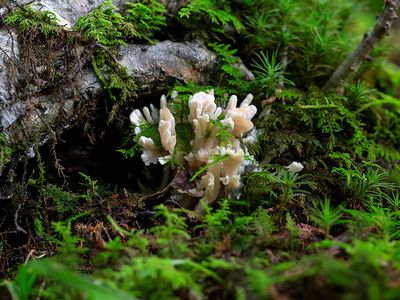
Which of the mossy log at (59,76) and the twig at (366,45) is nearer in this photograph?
the mossy log at (59,76)

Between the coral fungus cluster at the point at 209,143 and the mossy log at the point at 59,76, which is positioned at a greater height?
the mossy log at the point at 59,76

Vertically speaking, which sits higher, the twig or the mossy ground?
the twig

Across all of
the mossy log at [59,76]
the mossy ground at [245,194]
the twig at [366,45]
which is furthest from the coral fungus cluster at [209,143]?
the twig at [366,45]

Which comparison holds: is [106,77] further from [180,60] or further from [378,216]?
[378,216]

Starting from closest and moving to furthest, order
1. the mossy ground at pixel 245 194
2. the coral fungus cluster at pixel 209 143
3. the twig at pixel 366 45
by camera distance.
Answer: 1. the mossy ground at pixel 245 194
2. the coral fungus cluster at pixel 209 143
3. the twig at pixel 366 45

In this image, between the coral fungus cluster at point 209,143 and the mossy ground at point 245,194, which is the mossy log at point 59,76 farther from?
the coral fungus cluster at point 209,143

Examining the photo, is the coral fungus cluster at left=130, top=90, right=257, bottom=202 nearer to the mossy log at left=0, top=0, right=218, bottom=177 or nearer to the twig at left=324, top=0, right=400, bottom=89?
the mossy log at left=0, top=0, right=218, bottom=177

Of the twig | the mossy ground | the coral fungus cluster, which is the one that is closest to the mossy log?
the mossy ground
